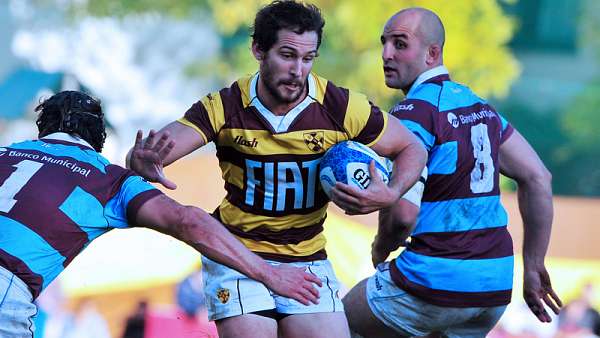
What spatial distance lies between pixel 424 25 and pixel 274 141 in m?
1.46

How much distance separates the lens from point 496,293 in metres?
5.61

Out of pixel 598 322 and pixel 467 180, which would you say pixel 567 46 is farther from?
pixel 467 180

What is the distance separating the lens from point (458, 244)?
5.57 meters

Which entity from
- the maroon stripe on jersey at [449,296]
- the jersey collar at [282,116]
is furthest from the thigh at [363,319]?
the jersey collar at [282,116]

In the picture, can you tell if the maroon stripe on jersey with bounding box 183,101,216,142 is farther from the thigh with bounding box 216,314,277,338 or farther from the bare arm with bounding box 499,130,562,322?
the bare arm with bounding box 499,130,562,322

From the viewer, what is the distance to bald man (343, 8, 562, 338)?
5.53m

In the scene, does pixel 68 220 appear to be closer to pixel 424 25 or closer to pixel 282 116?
pixel 282 116

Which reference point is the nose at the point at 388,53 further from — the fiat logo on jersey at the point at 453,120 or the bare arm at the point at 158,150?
the bare arm at the point at 158,150

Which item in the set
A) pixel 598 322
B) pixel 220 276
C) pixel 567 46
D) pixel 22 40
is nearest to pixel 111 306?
pixel 22 40

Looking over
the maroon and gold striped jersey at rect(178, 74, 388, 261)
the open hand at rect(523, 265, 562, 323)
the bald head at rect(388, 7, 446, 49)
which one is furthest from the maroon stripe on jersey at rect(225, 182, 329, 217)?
the open hand at rect(523, 265, 562, 323)

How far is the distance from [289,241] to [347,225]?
678cm

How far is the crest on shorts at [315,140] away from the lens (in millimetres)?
5094

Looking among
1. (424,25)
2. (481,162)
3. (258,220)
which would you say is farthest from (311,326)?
(424,25)

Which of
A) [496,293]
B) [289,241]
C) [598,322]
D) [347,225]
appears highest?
[289,241]
